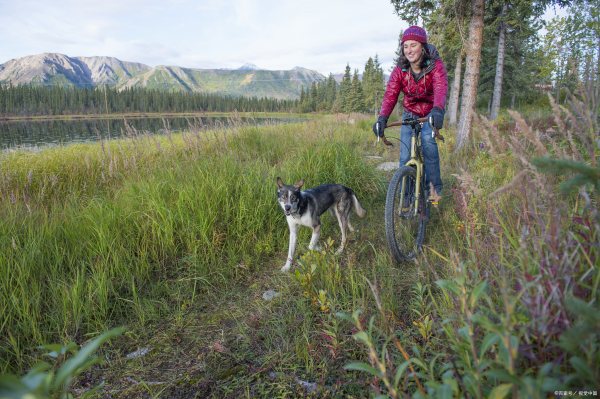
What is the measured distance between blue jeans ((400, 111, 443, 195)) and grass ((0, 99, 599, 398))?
594mm

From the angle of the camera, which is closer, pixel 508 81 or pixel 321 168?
pixel 321 168

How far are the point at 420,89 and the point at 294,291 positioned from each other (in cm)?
339

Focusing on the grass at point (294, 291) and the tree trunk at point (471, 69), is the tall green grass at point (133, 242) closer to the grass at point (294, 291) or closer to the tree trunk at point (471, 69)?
the grass at point (294, 291)

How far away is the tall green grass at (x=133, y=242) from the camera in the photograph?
2936 millimetres

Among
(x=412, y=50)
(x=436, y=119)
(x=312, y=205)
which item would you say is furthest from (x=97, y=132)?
(x=436, y=119)

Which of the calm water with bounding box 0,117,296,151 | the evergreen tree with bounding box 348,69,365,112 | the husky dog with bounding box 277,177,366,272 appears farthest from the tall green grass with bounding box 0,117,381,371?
the evergreen tree with bounding box 348,69,365,112

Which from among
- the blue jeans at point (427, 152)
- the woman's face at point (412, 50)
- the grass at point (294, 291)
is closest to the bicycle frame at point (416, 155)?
the blue jeans at point (427, 152)

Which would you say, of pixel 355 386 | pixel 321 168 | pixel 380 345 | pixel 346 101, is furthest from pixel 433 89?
pixel 346 101

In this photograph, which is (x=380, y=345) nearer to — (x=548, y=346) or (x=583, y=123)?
(x=548, y=346)

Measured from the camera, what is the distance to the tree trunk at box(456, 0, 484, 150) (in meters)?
8.23

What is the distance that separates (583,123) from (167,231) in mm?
4176

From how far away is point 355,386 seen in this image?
2074 millimetres

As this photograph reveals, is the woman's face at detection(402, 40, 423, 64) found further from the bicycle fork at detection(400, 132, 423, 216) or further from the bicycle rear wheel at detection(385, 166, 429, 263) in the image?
the bicycle rear wheel at detection(385, 166, 429, 263)

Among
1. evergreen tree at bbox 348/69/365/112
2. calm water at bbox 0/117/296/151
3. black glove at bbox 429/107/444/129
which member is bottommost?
black glove at bbox 429/107/444/129
